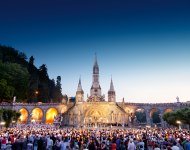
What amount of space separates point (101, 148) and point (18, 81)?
50.7m

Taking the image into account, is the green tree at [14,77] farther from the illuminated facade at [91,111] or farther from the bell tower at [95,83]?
the bell tower at [95,83]

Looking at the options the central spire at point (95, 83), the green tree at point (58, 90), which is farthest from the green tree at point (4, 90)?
the green tree at point (58, 90)

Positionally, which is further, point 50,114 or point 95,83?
point 95,83

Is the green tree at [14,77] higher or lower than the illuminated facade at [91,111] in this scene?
higher

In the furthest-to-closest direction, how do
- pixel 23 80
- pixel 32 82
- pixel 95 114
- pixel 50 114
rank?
pixel 32 82 → pixel 50 114 → pixel 95 114 → pixel 23 80

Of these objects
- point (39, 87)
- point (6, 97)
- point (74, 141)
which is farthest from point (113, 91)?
point (74, 141)

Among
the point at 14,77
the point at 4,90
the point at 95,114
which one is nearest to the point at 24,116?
the point at 14,77

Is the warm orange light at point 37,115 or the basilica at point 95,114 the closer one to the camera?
the basilica at point 95,114

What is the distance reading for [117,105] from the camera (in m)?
64.1

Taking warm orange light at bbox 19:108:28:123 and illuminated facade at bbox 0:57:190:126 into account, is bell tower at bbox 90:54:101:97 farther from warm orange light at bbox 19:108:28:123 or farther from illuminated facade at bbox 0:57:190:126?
warm orange light at bbox 19:108:28:123

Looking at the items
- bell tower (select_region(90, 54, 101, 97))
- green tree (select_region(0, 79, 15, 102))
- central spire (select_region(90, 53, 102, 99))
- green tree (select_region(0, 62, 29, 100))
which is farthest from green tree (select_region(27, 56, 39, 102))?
bell tower (select_region(90, 54, 101, 97))

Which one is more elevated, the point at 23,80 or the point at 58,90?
the point at 58,90

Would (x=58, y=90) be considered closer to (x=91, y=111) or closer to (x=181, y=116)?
(x=91, y=111)

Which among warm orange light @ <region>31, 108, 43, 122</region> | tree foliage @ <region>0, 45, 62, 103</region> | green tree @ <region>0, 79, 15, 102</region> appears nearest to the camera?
green tree @ <region>0, 79, 15, 102</region>
